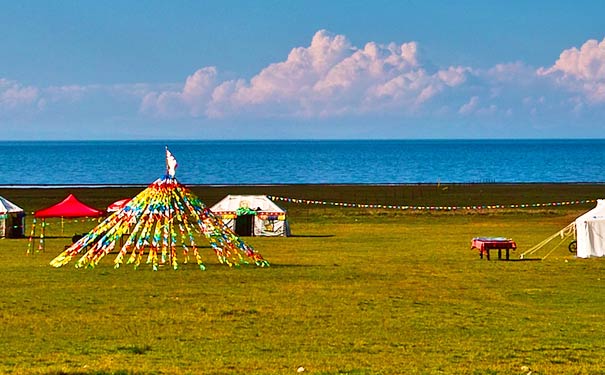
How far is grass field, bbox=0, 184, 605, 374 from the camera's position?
20.8 meters

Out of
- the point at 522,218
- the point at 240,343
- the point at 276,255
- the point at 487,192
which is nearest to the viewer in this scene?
the point at 240,343

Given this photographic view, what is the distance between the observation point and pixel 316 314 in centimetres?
2830

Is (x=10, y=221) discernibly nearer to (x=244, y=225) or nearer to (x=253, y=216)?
(x=244, y=225)

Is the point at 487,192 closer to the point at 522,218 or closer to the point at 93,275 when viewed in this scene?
the point at 522,218

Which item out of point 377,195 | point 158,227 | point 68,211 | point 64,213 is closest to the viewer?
point 158,227

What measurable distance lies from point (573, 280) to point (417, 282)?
5205 mm

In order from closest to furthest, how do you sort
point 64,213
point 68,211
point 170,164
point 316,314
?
point 316,314 → point 170,164 → point 64,213 → point 68,211

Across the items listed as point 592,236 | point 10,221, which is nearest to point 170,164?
point 592,236

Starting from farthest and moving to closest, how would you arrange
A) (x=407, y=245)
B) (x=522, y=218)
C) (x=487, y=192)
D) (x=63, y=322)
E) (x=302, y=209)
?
(x=487, y=192) < (x=302, y=209) < (x=522, y=218) < (x=407, y=245) < (x=63, y=322)

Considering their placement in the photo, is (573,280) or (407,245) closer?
(573,280)

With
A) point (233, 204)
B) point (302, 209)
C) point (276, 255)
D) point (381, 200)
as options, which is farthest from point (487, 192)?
point (276, 255)

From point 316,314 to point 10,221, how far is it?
3483cm

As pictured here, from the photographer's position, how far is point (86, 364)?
20.1 metres

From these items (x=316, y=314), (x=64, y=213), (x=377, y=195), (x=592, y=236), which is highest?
(x=377, y=195)
